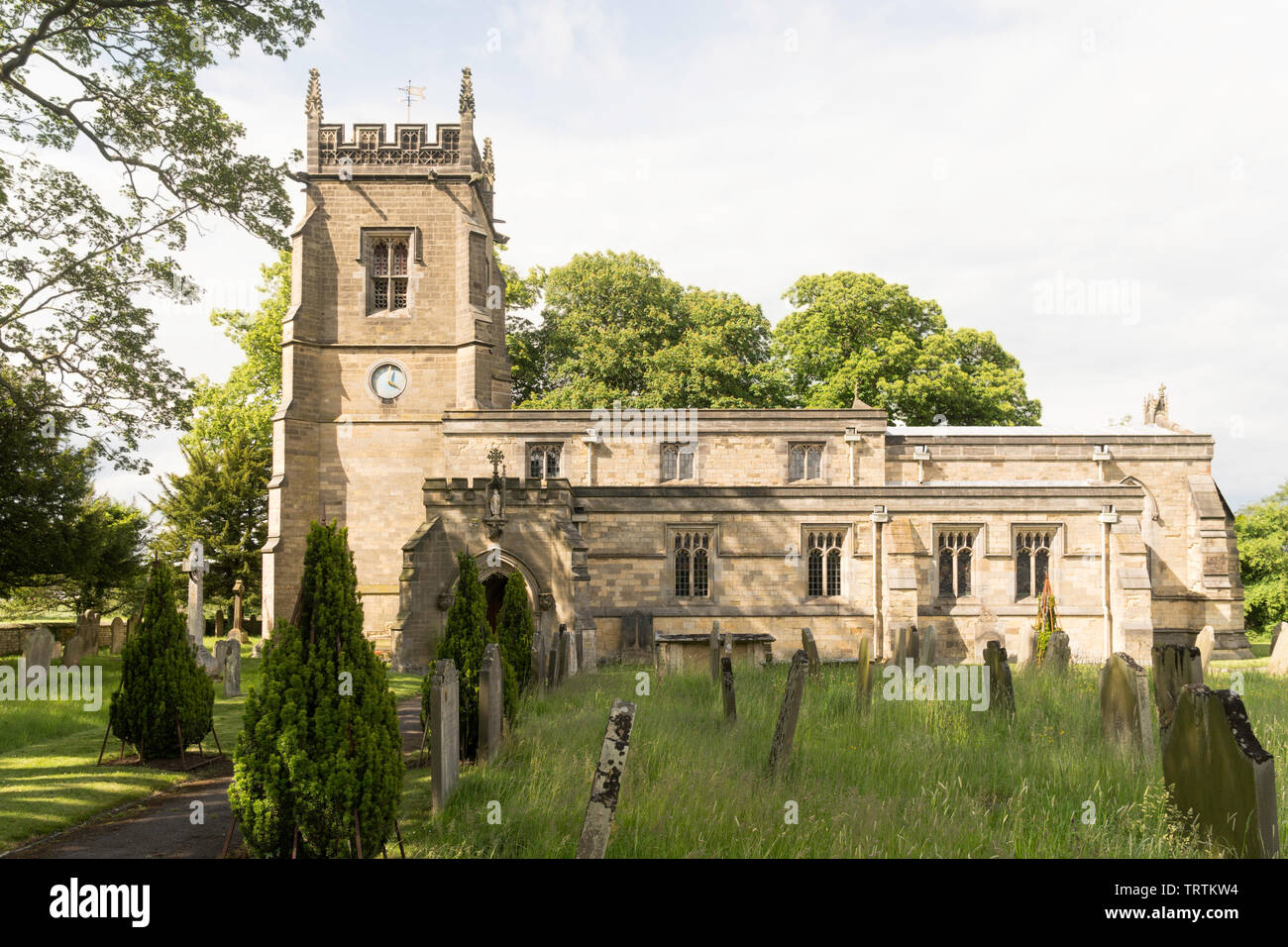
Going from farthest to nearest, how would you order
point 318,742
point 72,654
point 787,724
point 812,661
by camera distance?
point 72,654 < point 812,661 < point 787,724 < point 318,742

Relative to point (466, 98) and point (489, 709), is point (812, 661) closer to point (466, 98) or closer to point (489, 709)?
point (489, 709)

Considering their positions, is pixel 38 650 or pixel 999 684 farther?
pixel 38 650

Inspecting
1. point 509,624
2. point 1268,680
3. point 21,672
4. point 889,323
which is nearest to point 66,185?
point 21,672

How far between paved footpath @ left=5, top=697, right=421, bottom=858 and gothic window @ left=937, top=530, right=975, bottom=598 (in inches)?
760

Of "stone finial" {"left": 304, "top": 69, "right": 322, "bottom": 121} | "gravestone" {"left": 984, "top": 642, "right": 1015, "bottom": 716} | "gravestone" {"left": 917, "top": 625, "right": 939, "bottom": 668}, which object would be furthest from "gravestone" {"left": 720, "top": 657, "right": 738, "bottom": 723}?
"stone finial" {"left": 304, "top": 69, "right": 322, "bottom": 121}

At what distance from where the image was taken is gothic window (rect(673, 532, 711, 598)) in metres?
21.9

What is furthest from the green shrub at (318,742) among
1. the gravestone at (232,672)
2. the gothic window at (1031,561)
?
the gothic window at (1031,561)

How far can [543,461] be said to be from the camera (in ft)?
83.3

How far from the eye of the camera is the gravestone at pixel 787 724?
716cm

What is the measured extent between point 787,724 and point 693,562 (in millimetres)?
14571

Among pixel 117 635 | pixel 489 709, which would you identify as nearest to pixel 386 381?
pixel 117 635

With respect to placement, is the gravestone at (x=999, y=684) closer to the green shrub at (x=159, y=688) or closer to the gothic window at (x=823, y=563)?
the green shrub at (x=159, y=688)

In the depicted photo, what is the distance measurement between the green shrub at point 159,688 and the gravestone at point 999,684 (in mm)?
9941

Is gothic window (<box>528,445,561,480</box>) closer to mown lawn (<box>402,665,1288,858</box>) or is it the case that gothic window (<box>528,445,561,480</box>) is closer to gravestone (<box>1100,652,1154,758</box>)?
mown lawn (<box>402,665,1288,858</box>)
